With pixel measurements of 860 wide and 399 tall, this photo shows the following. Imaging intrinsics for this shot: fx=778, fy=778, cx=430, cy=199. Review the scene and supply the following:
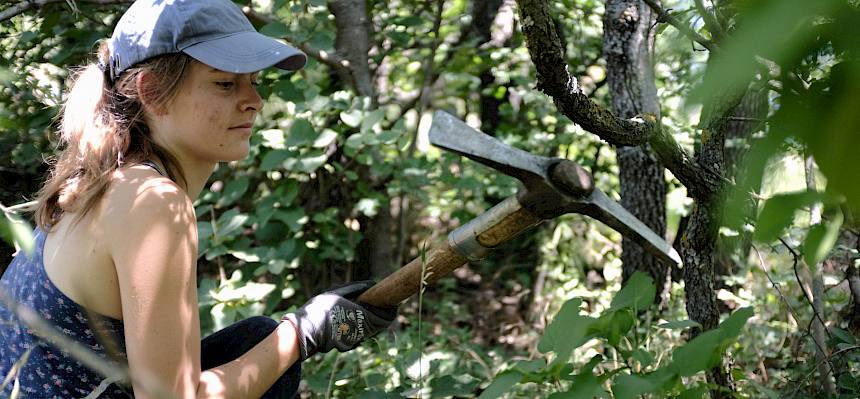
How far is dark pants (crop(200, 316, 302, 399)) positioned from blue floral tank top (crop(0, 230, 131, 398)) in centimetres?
34

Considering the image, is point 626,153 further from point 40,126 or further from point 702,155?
point 40,126

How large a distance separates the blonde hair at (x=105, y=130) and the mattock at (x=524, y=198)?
609 mm

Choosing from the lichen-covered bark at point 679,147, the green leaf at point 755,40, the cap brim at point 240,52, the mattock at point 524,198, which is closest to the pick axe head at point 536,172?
the mattock at point 524,198

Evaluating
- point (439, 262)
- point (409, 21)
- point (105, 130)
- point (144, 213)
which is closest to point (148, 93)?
point (105, 130)

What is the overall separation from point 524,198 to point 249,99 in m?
0.68

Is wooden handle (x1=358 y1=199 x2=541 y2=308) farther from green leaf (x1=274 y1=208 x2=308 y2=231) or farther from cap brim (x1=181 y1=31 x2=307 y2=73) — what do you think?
green leaf (x1=274 y1=208 x2=308 y2=231)

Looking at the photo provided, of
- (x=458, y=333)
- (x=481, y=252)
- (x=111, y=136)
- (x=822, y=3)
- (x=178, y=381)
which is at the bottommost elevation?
(x=458, y=333)

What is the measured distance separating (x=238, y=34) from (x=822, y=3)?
1.46 metres

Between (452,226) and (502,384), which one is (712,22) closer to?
(502,384)

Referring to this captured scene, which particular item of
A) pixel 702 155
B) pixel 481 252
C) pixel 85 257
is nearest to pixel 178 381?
pixel 85 257

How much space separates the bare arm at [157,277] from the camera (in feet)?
5.01

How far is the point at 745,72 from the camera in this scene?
1.73 ft

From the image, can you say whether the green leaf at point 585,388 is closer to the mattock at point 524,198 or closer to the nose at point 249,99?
the mattock at point 524,198

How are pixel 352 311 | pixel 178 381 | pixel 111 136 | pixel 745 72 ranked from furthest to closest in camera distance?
1. pixel 352 311
2. pixel 111 136
3. pixel 178 381
4. pixel 745 72
